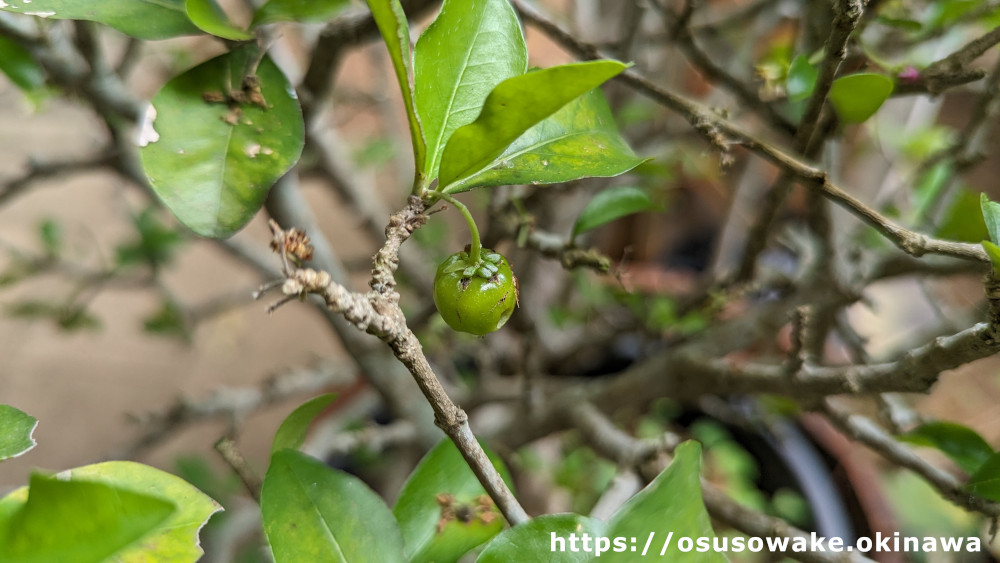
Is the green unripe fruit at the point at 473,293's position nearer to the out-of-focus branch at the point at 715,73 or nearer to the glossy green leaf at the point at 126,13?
the glossy green leaf at the point at 126,13

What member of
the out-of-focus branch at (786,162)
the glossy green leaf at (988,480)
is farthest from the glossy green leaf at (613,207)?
the glossy green leaf at (988,480)

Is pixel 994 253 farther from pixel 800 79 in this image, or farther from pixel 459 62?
pixel 459 62

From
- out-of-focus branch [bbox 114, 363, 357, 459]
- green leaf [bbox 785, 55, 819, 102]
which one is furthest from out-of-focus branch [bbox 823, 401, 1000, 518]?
out-of-focus branch [bbox 114, 363, 357, 459]

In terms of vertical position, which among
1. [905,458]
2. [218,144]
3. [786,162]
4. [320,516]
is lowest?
[905,458]

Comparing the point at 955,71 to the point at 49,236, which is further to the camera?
the point at 49,236

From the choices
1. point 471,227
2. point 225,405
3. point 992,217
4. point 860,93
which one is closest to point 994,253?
point 992,217

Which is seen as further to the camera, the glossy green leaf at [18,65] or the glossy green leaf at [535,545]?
the glossy green leaf at [18,65]

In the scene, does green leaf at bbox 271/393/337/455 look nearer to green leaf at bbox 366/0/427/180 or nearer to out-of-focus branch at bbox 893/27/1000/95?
green leaf at bbox 366/0/427/180
